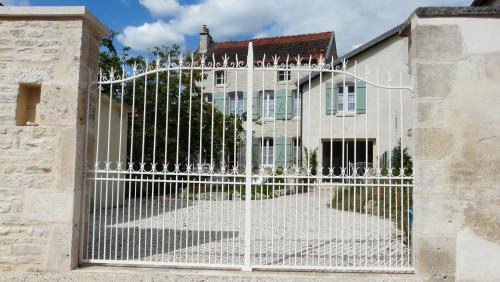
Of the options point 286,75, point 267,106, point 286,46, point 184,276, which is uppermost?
point 286,46

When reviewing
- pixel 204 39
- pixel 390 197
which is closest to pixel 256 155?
pixel 390 197

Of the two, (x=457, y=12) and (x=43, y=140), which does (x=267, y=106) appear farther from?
(x=43, y=140)

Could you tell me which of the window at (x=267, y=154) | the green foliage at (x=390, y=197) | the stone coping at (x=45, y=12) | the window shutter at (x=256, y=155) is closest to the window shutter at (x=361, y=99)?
→ the window at (x=267, y=154)

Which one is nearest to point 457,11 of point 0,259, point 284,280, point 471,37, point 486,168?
point 471,37

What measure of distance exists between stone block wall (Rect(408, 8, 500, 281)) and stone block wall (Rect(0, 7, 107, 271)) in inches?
A: 144

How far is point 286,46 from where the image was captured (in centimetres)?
2330

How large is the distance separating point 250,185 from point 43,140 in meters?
2.32

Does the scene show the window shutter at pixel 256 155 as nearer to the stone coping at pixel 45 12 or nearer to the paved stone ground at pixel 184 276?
the paved stone ground at pixel 184 276

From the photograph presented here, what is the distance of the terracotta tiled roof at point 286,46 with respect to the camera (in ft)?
74.4

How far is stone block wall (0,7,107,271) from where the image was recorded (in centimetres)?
458

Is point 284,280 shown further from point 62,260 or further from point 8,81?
point 8,81

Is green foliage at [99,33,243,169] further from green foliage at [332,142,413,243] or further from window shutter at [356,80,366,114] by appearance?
green foliage at [332,142,413,243]

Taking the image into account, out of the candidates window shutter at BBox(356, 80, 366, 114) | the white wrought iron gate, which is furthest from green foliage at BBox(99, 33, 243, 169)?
window shutter at BBox(356, 80, 366, 114)

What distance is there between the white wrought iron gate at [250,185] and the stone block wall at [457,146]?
0.27 metres
